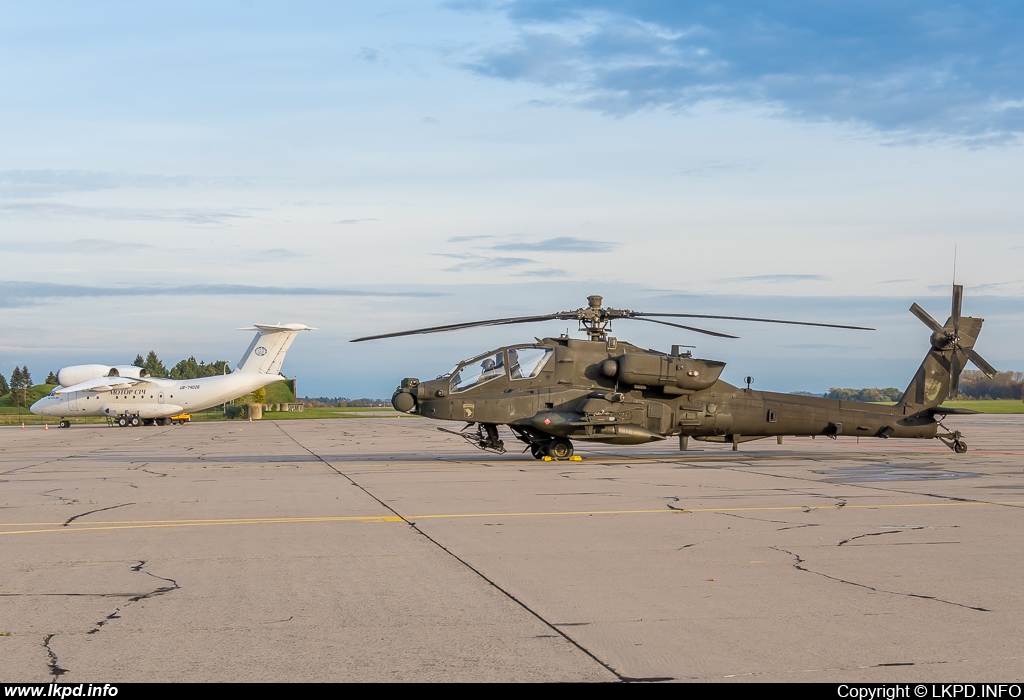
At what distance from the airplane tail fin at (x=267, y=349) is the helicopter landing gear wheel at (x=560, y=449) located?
129 ft

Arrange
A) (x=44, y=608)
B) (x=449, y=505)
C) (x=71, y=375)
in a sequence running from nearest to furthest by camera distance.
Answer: (x=44, y=608)
(x=449, y=505)
(x=71, y=375)

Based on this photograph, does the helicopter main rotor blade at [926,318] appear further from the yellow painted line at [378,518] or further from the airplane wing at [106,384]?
the airplane wing at [106,384]

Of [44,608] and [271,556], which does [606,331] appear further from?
[44,608]

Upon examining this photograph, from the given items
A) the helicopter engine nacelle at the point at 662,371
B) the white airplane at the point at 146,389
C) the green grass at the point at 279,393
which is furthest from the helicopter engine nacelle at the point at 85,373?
the helicopter engine nacelle at the point at 662,371

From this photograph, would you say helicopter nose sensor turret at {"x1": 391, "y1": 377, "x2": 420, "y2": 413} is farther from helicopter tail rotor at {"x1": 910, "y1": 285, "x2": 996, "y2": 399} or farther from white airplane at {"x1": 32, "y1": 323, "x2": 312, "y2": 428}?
white airplane at {"x1": 32, "y1": 323, "x2": 312, "y2": 428}

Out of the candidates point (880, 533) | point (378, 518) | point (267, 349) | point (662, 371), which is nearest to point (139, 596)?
point (378, 518)

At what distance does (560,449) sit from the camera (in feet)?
73.7

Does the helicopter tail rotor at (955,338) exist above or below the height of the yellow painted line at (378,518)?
above

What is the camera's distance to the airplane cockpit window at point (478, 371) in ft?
72.1

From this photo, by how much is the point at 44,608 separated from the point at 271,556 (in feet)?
8.76

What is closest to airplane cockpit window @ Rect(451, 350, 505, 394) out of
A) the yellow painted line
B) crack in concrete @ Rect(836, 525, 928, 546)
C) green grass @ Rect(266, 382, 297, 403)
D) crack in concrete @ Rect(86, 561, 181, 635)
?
the yellow painted line

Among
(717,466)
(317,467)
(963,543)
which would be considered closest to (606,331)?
(717,466)

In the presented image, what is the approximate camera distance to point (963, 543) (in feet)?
33.0
